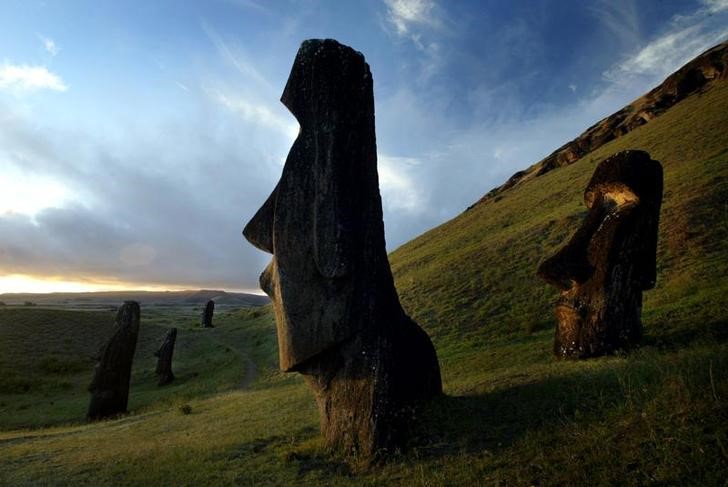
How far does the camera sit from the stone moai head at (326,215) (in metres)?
8.71

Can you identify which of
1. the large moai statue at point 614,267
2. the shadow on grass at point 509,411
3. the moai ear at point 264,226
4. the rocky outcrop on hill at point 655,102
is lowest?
the shadow on grass at point 509,411

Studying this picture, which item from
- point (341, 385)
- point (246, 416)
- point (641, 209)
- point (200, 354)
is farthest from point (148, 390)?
point (641, 209)

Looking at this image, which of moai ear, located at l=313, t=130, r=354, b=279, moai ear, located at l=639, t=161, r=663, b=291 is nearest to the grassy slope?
moai ear, located at l=639, t=161, r=663, b=291

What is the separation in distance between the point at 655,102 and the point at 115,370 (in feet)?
233

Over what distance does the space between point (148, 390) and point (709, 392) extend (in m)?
30.1

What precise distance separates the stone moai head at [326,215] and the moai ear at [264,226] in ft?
0.07

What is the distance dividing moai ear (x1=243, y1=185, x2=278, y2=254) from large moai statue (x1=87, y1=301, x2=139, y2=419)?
15.4m

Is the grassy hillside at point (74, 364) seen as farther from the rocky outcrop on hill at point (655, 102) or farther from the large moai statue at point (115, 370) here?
the rocky outcrop on hill at point (655, 102)

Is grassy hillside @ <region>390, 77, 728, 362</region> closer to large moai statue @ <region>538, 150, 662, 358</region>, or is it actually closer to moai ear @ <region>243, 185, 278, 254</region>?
large moai statue @ <region>538, 150, 662, 358</region>

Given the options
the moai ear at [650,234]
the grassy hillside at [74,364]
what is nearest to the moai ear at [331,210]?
the moai ear at [650,234]

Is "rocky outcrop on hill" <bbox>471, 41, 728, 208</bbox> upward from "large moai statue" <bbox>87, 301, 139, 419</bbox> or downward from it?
upward

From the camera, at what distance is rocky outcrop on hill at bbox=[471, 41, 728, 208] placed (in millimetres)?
59750

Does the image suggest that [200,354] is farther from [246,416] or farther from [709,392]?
[709,392]

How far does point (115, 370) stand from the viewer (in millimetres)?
21469
